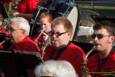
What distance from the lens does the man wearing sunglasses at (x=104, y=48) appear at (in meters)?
5.40

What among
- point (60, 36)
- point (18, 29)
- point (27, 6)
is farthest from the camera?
point (27, 6)

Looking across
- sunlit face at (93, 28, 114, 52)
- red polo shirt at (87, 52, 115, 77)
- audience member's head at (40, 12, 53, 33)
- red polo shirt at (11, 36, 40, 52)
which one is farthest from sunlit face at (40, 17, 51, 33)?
sunlit face at (93, 28, 114, 52)

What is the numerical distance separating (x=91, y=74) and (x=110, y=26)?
585 mm

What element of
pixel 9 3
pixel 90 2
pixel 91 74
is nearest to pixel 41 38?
pixel 91 74

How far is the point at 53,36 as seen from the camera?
5809mm

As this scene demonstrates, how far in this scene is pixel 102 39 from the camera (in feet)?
18.0

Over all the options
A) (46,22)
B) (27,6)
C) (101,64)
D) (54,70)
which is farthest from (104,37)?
(27,6)

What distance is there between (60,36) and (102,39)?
1.81 feet

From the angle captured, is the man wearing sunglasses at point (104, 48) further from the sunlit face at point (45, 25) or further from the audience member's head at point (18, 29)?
the sunlit face at point (45, 25)

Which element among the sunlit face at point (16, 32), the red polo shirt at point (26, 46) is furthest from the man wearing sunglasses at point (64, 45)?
the sunlit face at point (16, 32)

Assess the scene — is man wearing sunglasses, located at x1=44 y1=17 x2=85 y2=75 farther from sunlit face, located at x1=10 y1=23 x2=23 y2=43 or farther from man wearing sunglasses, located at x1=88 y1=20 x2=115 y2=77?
sunlit face, located at x1=10 y1=23 x2=23 y2=43

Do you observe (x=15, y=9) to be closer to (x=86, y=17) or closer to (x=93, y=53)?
(x=86, y=17)

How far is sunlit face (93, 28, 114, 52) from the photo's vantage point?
17.9 feet

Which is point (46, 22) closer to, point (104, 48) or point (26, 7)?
point (104, 48)
